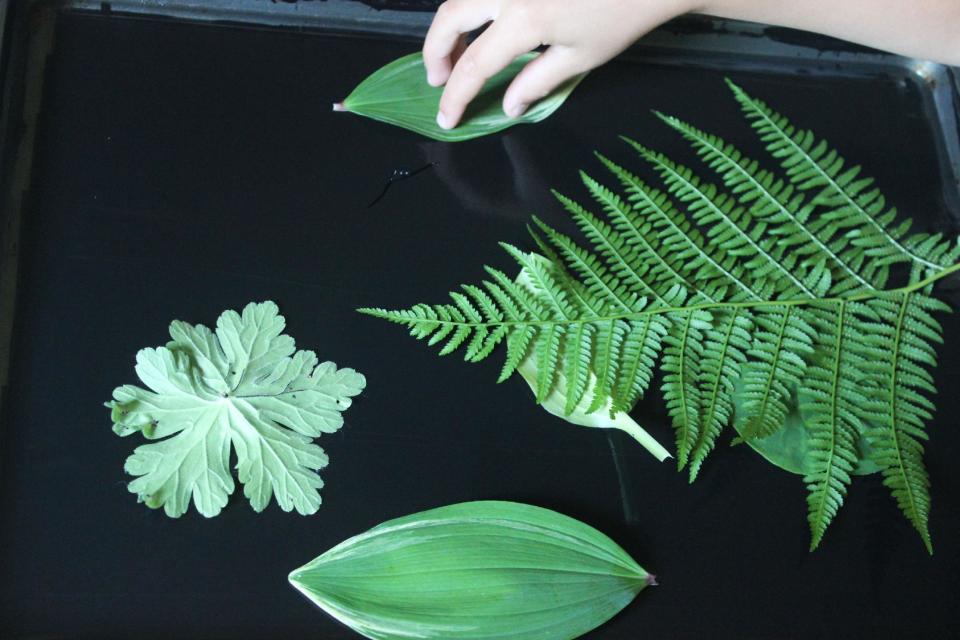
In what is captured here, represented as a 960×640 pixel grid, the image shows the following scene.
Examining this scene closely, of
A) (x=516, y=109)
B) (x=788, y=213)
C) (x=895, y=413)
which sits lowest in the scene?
(x=895, y=413)

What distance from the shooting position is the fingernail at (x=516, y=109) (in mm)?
868

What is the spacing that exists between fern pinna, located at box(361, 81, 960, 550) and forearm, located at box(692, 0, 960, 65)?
10 centimetres

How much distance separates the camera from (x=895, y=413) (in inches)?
29.6

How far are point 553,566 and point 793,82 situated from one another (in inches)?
24.7

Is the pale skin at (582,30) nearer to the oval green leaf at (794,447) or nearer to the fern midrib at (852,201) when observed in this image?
the fern midrib at (852,201)

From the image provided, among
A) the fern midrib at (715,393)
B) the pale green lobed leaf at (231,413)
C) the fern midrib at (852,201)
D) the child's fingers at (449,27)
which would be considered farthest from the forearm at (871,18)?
the pale green lobed leaf at (231,413)

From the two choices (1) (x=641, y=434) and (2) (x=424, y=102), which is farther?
(2) (x=424, y=102)

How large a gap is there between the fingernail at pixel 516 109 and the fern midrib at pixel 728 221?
15 centimetres

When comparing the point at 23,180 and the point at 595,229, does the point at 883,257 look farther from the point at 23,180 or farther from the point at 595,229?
the point at 23,180

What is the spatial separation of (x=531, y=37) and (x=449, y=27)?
8 cm

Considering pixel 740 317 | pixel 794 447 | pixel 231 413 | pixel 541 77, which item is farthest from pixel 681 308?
pixel 231 413

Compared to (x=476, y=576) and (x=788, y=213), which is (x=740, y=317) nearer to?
(x=788, y=213)

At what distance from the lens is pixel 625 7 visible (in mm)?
787

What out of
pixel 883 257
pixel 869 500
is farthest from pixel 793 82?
pixel 869 500
